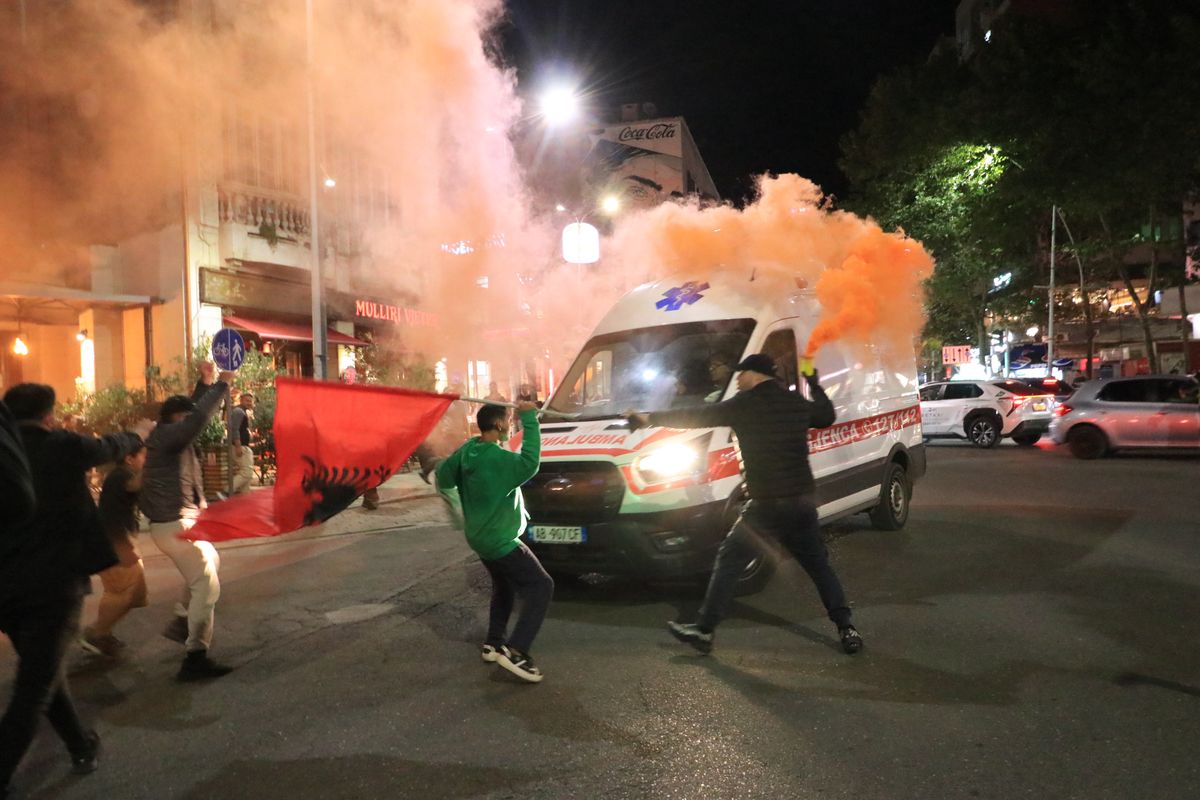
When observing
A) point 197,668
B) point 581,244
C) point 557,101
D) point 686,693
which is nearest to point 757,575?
point 686,693

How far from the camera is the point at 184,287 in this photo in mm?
14391

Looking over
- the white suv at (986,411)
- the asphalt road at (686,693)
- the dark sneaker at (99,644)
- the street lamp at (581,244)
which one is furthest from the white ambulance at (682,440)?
the white suv at (986,411)

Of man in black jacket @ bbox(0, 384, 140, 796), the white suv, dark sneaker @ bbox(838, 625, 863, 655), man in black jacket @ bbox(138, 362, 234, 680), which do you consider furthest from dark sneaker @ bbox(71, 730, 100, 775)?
the white suv

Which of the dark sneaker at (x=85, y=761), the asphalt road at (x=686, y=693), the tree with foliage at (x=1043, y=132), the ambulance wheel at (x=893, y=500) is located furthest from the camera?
the tree with foliage at (x=1043, y=132)

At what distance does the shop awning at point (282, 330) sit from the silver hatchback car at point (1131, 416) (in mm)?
13762

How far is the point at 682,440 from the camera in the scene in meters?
5.70

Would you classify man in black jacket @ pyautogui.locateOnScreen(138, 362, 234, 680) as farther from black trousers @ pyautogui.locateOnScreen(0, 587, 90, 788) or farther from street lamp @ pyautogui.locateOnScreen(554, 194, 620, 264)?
street lamp @ pyautogui.locateOnScreen(554, 194, 620, 264)

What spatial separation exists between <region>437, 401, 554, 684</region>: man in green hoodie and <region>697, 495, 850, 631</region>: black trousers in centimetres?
99

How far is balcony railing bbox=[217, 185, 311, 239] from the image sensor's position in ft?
49.2

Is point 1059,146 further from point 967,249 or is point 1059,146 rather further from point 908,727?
point 908,727

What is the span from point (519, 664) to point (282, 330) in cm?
1350

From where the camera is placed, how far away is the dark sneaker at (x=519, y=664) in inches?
176

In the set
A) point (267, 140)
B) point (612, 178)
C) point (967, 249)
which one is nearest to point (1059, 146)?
point (967, 249)

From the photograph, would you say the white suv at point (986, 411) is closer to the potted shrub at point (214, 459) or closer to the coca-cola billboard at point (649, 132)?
the potted shrub at point (214, 459)
